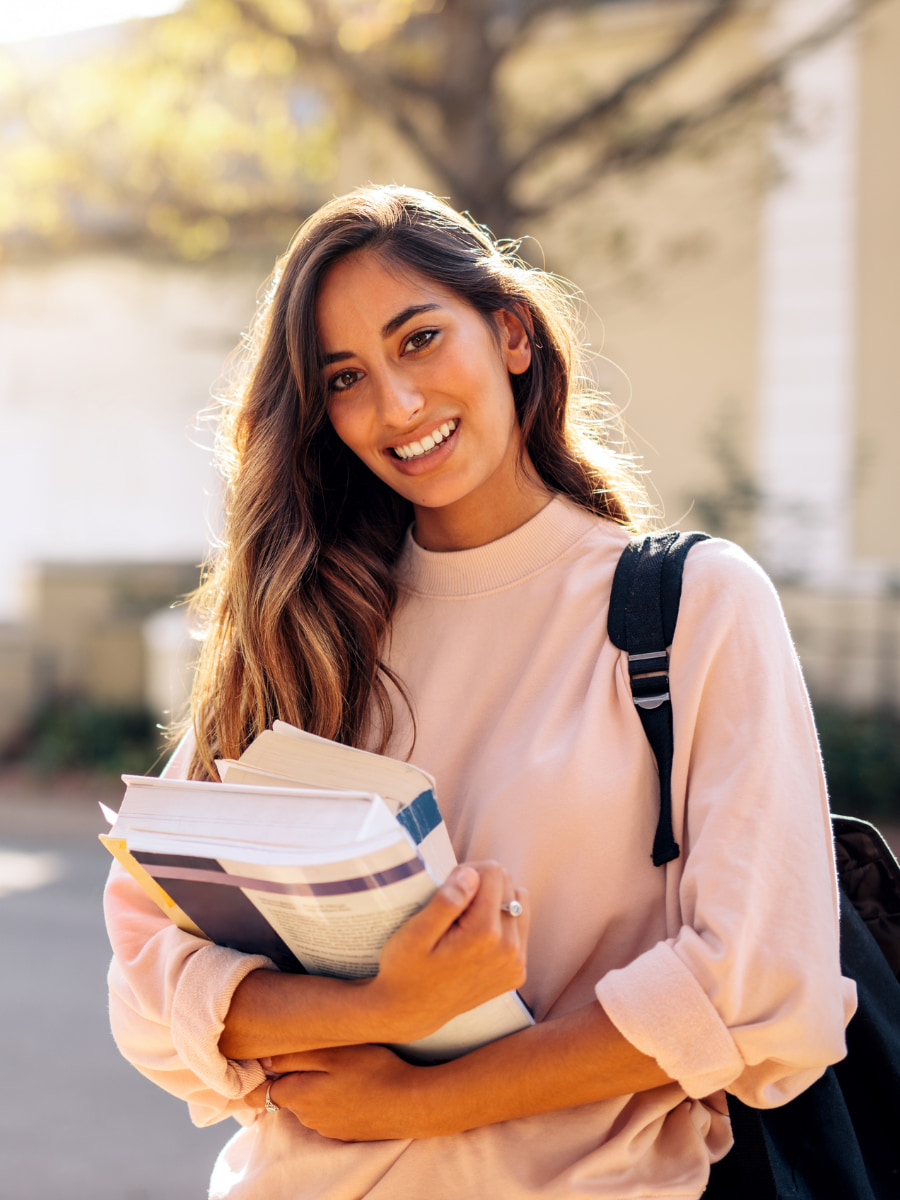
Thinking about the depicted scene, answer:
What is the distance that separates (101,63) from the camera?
25.5ft

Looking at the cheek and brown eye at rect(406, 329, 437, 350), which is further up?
brown eye at rect(406, 329, 437, 350)

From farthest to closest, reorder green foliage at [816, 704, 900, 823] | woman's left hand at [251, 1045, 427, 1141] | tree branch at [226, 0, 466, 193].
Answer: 1. tree branch at [226, 0, 466, 193]
2. green foliage at [816, 704, 900, 823]
3. woman's left hand at [251, 1045, 427, 1141]

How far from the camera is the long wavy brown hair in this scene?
1.79m

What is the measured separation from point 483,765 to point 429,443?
0.49 m

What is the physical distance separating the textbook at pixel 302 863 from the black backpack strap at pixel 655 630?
0.28 meters

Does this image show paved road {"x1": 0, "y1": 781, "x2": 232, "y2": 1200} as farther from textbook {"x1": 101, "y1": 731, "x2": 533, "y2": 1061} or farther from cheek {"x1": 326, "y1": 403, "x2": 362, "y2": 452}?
cheek {"x1": 326, "y1": 403, "x2": 362, "y2": 452}

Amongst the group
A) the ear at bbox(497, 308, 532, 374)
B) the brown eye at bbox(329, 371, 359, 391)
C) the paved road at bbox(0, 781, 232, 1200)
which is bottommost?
the paved road at bbox(0, 781, 232, 1200)

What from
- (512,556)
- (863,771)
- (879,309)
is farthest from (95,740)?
(512,556)

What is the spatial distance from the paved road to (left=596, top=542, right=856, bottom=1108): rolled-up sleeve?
249 cm

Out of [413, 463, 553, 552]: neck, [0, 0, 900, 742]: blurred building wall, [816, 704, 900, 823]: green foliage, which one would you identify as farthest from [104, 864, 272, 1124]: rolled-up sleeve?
[0, 0, 900, 742]: blurred building wall

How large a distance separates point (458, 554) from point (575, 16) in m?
6.85

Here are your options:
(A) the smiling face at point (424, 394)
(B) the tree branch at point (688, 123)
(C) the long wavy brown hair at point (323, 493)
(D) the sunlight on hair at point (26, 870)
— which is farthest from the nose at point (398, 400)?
(B) the tree branch at point (688, 123)

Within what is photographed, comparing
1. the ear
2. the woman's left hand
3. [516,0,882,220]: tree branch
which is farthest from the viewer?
[516,0,882,220]: tree branch

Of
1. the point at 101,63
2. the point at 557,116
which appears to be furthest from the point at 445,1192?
the point at 101,63
